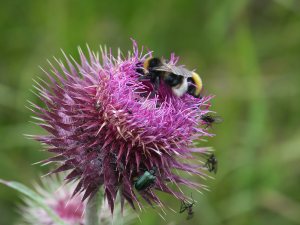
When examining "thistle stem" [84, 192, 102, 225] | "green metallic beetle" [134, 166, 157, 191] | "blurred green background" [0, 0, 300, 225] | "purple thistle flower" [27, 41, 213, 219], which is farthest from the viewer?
"blurred green background" [0, 0, 300, 225]

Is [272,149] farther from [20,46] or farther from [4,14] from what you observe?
[4,14]

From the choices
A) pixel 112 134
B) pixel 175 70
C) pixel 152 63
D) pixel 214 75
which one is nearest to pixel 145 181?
pixel 112 134

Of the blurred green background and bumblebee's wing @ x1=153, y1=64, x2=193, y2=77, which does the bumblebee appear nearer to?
bumblebee's wing @ x1=153, y1=64, x2=193, y2=77

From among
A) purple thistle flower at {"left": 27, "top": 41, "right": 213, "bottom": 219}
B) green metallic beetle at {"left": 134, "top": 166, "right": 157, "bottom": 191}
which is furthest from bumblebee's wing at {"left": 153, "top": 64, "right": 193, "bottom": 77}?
green metallic beetle at {"left": 134, "top": 166, "right": 157, "bottom": 191}

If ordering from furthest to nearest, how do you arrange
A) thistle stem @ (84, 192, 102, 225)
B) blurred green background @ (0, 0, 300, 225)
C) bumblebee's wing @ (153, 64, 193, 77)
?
blurred green background @ (0, 0, 300, 225) < thistle stem @ (84, 192, 102, 225) < bumblebee's wing @ (153, 64, 193, 77)

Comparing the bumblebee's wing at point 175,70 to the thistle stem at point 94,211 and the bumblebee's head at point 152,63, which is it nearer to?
the bumblebee's head at point 152,63

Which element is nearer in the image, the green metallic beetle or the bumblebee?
the green metallic beetle

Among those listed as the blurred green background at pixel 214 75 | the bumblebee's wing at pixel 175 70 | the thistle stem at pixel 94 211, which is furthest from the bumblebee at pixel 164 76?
the blurred green background at pixel 214 75
